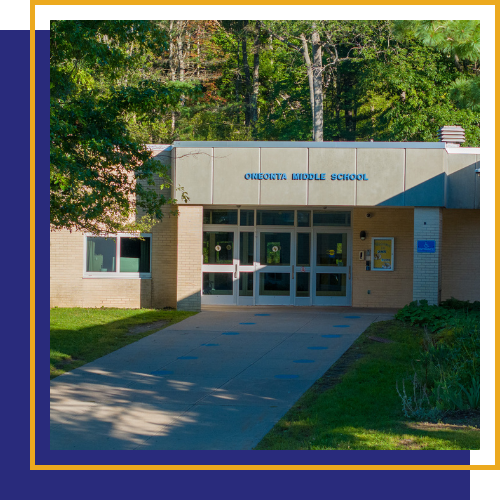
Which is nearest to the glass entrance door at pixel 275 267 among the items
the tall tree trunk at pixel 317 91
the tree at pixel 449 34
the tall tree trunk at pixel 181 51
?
the tree at pixel 449 34

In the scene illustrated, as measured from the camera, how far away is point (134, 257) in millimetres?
18359

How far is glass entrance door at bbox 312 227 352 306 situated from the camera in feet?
62.1

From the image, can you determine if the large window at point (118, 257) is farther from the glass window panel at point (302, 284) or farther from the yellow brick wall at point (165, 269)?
the glass window panel at point (302, 284)

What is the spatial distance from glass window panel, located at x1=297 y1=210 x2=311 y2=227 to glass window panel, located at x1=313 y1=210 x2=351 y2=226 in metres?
0.18

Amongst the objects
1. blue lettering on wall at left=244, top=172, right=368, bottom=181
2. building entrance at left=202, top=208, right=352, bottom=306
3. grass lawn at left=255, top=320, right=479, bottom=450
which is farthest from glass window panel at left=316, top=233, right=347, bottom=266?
grass lawn at left=255, top=320, right=479, bottom=450

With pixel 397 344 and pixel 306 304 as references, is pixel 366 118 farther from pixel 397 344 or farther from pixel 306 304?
pixel 397 344

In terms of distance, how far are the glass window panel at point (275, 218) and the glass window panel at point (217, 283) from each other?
1.84 metres

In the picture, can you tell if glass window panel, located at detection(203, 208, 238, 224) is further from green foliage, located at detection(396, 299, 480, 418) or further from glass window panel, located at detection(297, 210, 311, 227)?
green foliage, located at detection(396, 299, 480, 418)

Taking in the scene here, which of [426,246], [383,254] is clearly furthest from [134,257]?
[426,246]

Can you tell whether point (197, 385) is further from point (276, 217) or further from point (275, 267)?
point (276, 217)

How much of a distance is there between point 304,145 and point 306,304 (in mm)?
4753

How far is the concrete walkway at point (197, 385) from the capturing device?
23.4ft

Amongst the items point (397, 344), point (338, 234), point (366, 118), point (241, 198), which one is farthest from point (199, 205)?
point (366, 118)

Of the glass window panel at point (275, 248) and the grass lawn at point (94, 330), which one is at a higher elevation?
the glass window panel at point (275, 248)
